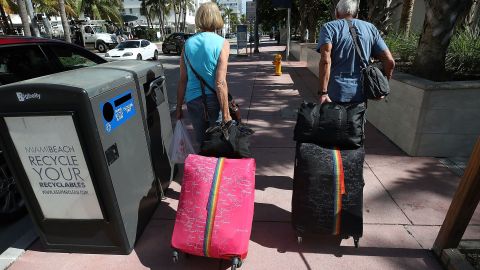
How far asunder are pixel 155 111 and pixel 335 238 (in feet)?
6.91

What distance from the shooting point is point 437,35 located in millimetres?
4531

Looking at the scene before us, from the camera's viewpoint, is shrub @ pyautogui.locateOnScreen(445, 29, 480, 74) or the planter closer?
the planter

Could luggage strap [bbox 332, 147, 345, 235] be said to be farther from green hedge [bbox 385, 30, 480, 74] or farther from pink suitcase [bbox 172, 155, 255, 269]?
green hedge [bbox 385, 30, 480, 74]

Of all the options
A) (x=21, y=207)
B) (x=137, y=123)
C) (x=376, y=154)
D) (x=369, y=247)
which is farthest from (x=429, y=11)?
(x=21, y=207)

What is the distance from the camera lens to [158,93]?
3244 mm

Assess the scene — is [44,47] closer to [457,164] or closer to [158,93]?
[158,93]

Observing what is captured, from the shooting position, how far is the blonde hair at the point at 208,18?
→ 264cm

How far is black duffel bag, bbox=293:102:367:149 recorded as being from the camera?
2449mm

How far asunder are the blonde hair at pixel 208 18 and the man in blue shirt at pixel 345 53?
3.16 ft

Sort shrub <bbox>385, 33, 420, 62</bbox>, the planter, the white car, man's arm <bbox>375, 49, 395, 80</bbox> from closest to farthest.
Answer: man's arm <bbox>375, 49, 395, 80</bbox>
the planter
shrub <bbox>385, 33, 420, 62</bbox>
the white car

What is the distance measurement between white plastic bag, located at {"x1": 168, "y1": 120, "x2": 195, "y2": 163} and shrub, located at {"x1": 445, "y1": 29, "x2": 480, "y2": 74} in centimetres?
466

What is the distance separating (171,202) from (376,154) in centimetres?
292

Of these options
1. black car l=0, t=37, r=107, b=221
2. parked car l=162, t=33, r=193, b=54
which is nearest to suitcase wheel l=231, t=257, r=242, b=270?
black car l=0, t=37, r=107, b=221

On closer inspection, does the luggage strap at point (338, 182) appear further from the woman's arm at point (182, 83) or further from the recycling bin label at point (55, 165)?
the recycling bin label at point (55, 165)
